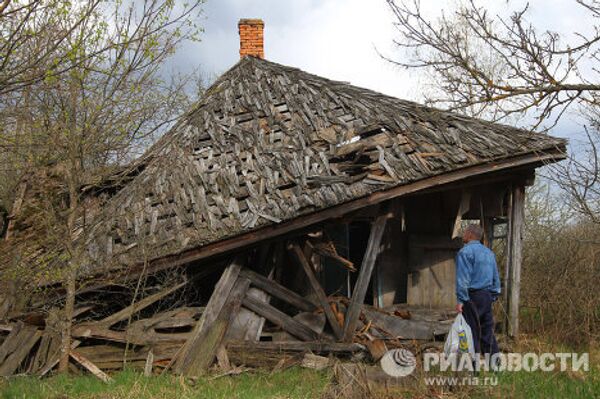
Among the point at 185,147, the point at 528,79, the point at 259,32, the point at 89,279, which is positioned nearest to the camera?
the point at 528,79

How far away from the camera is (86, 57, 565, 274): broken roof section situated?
25.5 ft

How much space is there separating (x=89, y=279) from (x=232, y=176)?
2.43m

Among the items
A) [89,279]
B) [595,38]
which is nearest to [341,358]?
[89,279]

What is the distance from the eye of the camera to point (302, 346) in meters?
7.94

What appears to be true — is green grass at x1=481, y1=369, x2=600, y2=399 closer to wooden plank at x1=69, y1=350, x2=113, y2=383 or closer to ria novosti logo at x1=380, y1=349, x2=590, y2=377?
ria novosti logo at x1=380, y1=349, x2=590, y2=377

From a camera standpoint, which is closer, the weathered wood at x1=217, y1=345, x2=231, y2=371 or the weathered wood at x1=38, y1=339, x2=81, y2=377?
the weathered wood at x1=38, y1=339, x2=81, y2=377

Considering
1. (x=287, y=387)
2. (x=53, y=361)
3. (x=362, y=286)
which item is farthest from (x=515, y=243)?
(x=53, y=361)

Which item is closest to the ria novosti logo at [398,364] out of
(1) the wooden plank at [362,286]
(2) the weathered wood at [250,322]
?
(1) the wooden plank at [362,286]

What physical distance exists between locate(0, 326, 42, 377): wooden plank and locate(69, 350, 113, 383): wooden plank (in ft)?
2.16

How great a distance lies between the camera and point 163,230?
26.5ft

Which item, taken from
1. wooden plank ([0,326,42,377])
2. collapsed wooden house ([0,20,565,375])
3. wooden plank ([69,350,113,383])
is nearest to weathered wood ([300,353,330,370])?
collapsed wooden house ([0,20,565,375])

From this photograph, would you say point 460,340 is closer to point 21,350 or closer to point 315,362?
point 315,362

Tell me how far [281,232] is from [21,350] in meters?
3.77

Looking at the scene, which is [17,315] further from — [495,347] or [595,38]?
[595,38]
